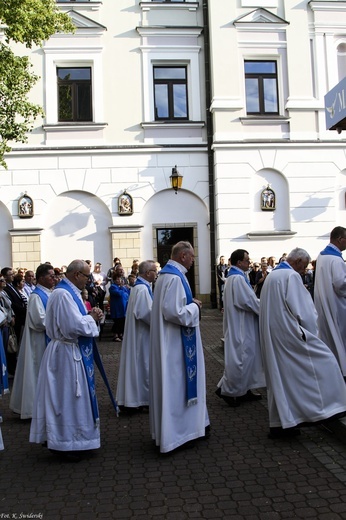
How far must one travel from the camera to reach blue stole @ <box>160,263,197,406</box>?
541 centimetres

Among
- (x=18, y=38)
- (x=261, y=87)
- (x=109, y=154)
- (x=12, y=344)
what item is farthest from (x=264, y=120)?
(x=12, y=344)

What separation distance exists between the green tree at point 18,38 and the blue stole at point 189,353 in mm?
8303

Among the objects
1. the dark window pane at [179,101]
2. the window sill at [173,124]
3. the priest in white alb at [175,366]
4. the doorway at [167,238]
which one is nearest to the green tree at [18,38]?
the window sill at [173,124]

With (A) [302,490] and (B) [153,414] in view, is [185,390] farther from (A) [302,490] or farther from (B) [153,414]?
(A) [302,490]

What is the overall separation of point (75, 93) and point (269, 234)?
25.2 feet

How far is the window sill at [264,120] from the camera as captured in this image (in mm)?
17500

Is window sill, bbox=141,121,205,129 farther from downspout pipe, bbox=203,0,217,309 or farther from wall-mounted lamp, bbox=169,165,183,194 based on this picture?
wall-mounted lamp, bbox=169,165,183,194

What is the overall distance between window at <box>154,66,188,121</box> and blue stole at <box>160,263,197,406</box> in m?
13.0

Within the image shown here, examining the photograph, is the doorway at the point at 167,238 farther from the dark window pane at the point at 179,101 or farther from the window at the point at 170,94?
the dark window pane at the point at 179,101

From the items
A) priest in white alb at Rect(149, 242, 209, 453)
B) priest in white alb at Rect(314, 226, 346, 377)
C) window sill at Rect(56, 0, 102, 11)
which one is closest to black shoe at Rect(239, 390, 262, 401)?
priest in white alb at Rect(314, 226, 346, 377)

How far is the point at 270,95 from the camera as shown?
1805cm

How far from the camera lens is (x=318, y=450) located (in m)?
5.25

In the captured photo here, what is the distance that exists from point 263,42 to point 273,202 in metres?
5.22

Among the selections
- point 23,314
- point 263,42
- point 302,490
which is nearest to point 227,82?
point 263,42
